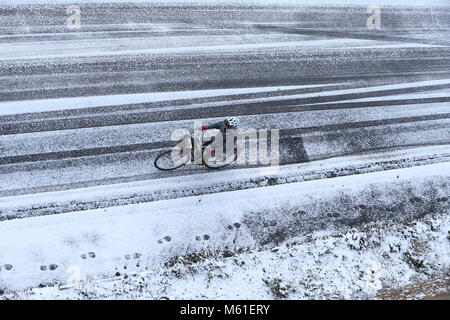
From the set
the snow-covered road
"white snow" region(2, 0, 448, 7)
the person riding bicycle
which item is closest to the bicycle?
the snow-covered road

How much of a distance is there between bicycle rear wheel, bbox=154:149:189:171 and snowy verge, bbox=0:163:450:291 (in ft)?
3.24

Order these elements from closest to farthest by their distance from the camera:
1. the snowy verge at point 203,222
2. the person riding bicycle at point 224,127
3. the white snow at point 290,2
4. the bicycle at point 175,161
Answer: the snowy verge at point 203,222
the person riding bicycle at point 224,127
the bicycle at point 175,161
the white snow at point 290,2

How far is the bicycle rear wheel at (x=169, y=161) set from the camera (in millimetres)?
10711

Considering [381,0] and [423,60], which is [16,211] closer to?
[423,60]

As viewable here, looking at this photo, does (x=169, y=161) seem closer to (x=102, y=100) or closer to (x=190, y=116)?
(x=190, y=116)

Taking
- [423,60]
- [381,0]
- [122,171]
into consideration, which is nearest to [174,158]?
[122,171]

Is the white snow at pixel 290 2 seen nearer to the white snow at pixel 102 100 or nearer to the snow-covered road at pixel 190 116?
the snow-covered road at pixel 190 116

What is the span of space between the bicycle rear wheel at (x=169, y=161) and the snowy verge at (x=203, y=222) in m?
0.99

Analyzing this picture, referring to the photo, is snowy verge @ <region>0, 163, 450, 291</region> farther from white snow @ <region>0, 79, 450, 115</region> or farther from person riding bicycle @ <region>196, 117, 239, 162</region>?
white snow @ <region>0, 79, 450, 115</region>

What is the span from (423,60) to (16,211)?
529 inches

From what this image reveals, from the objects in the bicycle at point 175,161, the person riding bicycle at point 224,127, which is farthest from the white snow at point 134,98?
the person riding bicycle at point 224,127

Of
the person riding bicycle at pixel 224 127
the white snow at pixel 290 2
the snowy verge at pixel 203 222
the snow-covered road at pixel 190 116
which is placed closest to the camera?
the snowy verge at pixel 203 222

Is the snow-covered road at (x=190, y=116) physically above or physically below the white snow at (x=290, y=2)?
below

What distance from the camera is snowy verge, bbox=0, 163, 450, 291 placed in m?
8.86
